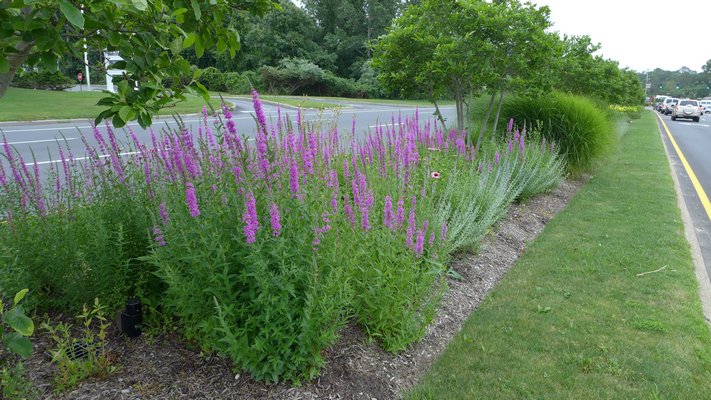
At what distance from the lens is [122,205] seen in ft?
11.3

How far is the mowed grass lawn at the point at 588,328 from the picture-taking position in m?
3.10

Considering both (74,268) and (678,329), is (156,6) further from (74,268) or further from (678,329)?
(678,329)

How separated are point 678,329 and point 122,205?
438 cm

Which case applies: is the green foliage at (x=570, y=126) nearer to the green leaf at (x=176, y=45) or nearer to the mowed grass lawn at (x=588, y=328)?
the mowed grass lawn at (x=588, y=328)

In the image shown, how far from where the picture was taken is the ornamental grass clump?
8.52ft

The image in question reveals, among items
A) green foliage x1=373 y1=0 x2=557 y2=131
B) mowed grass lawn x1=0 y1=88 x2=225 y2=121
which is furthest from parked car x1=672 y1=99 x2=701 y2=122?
green foliage x1=373 y1=0 x2=557 y2=131

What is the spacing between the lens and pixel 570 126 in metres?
9.59

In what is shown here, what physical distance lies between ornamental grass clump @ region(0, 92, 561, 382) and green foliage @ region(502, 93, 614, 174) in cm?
677

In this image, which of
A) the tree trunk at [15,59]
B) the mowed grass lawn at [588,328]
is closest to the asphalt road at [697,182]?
the mowed grass lawn at [588,328]

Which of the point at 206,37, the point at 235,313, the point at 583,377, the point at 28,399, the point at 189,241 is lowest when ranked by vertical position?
the point at 583,377

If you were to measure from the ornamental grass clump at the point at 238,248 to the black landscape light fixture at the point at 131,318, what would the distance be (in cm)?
12

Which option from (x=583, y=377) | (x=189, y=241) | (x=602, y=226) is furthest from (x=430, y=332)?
(x=602, y=226)

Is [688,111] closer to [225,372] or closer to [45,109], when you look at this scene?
[45,109]

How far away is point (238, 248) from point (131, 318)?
98 centimetres
